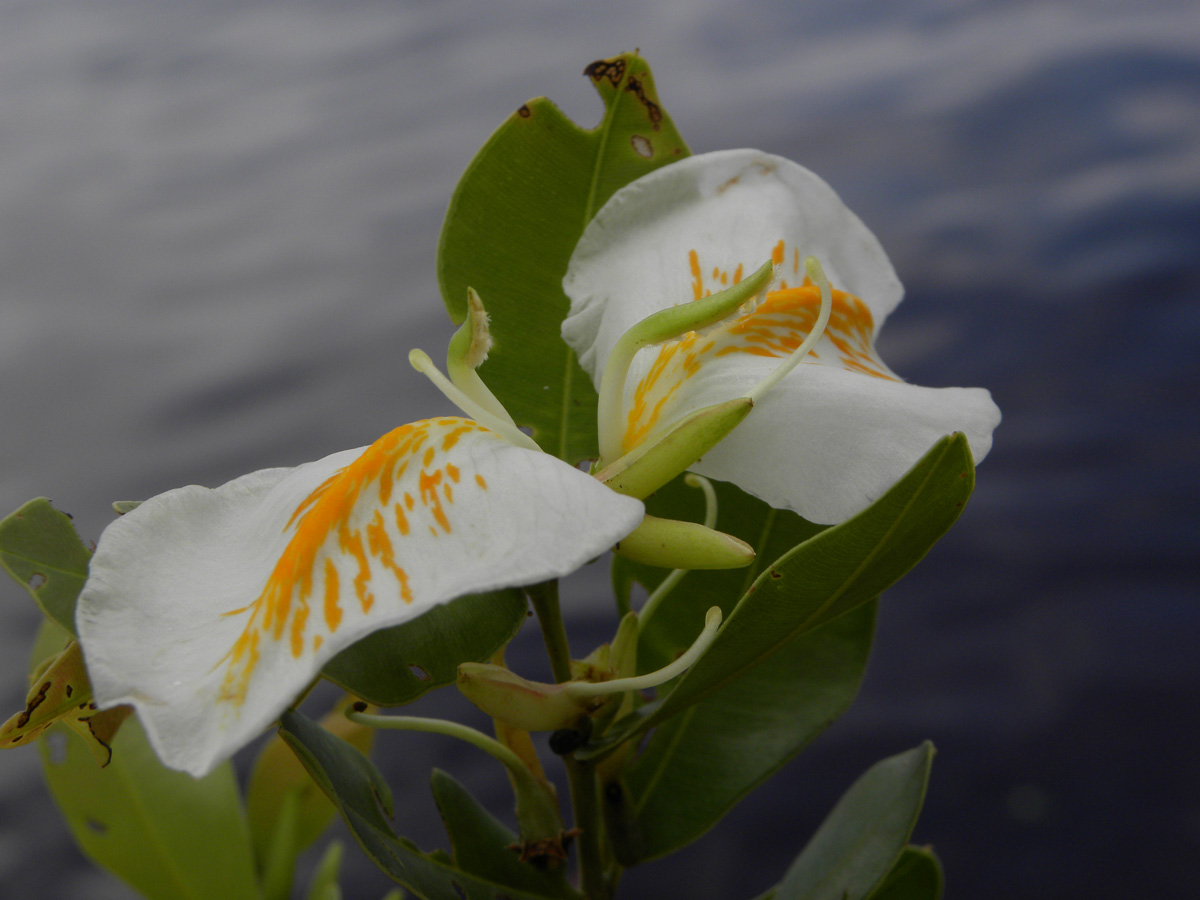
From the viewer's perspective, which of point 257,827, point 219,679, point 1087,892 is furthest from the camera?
point 1087,892

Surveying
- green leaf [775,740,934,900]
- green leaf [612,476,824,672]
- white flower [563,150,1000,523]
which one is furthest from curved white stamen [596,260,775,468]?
green leaf [775,740,934,900]

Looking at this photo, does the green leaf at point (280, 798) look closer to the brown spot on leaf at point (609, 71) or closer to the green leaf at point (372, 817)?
the green leaf at point (372, 817)

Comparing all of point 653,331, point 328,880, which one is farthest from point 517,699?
point 328,880

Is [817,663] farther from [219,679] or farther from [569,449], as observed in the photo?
[219,679]

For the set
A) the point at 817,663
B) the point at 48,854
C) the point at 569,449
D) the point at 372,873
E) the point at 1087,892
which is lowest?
the point at 1087,892

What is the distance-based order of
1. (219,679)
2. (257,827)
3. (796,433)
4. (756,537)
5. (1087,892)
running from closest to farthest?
(219,679) → (796,433) → (756,537) → (257,827) → (1087,892)

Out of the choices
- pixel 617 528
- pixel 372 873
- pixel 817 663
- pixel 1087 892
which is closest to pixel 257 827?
pixel 372 873

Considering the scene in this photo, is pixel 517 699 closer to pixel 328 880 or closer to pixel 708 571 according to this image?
pixel 708 571
